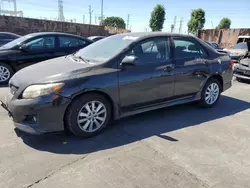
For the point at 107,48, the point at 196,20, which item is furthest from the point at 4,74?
the point at 196,20

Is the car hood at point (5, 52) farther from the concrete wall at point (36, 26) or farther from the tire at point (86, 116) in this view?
the concrete wall at point (36, 26)

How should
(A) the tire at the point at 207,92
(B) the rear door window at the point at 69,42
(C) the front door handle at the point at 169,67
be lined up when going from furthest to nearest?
(B) the rear door window at the point at 69,42 < (A) the tire at the point at 207,92 < (C) the front door handle at the point at 169,67

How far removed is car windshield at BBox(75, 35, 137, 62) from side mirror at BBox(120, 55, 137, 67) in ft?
0.71

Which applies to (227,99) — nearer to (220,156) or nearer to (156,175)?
(220,156)

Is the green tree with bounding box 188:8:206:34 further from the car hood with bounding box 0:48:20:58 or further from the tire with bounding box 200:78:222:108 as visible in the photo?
the car hood with bounding box 0:48:20:58

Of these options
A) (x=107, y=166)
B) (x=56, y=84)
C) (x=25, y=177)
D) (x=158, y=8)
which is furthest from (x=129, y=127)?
(x=158, y=8)

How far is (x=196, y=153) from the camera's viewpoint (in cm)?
292

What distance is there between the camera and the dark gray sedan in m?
2.88

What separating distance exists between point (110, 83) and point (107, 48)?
83 centimetres

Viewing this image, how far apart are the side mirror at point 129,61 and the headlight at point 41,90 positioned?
100 cm

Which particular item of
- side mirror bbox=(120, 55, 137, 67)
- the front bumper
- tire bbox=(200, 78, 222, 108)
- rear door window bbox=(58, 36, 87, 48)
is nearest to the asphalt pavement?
the front bumper

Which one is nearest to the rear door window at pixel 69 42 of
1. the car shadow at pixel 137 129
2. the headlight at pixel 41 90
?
the car shadow at pixel 137 129

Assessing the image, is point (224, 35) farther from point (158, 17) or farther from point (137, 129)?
point (137, 129)

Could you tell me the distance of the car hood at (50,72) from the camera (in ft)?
9.73
